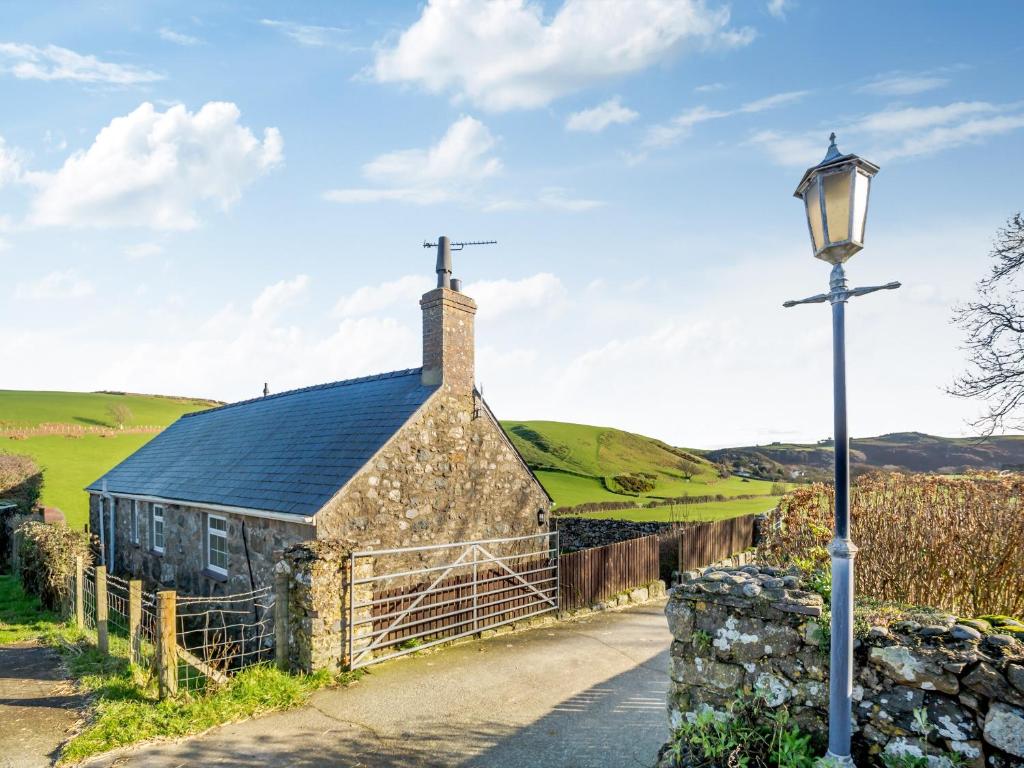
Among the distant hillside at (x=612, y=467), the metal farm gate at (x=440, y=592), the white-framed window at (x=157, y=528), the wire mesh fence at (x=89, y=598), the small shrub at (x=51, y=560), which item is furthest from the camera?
the distant hillside at (x=612, y=467)

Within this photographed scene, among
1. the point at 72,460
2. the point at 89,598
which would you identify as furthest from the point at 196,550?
the point at 72,460

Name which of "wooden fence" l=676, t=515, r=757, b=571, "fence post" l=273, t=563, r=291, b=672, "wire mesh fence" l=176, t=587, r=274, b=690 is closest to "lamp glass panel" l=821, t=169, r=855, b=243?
"wire mesh fence" l=176, t=587, r=274, b=690

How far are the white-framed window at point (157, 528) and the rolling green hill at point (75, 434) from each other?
13103 mm

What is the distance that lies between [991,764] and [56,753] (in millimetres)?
9555

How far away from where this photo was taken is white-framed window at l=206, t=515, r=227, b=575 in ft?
→ 47.5

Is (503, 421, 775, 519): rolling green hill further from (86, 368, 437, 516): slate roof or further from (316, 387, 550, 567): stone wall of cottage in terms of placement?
(86, 368, 437, 516): slate roof

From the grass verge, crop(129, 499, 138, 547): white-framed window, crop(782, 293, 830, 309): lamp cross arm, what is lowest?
the grass verge

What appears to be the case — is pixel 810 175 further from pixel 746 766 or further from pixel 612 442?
pixel 612 442

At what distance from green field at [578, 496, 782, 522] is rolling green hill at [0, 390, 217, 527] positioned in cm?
2480

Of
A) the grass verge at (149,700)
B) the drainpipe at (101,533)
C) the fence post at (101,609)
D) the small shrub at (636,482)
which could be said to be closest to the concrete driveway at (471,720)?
the grass verge at (149,700)

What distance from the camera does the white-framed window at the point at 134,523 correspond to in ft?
62.5

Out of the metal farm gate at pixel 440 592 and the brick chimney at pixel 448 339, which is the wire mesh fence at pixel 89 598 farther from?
the brick chimney at pixel 448 339

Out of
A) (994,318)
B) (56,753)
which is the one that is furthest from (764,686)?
(994,318)

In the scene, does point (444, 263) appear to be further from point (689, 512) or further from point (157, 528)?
point (689, 512)
